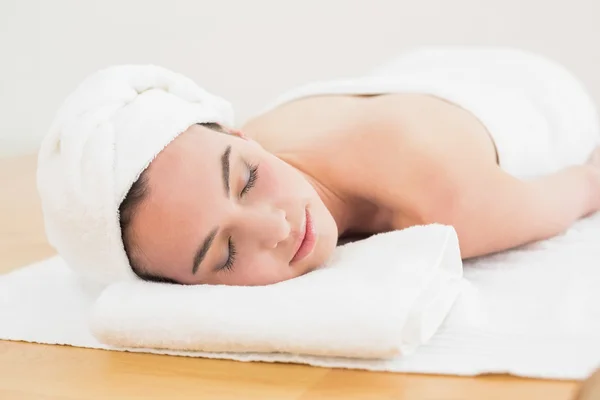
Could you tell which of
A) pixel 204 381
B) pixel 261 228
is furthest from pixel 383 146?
pixel 204 381

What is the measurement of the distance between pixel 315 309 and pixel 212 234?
0.66 feet

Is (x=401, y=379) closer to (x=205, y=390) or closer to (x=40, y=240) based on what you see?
(x=205, y=390)

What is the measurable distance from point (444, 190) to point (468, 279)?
15 cm

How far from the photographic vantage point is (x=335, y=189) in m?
1.34

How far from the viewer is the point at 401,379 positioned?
33.3 inches

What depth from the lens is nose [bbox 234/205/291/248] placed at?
1.04 m

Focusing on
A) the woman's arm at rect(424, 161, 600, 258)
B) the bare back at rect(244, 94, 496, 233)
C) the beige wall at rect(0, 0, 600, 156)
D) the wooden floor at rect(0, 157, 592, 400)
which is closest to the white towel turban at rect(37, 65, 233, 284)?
the wooden floor at rect(0, 157, 592, 400)

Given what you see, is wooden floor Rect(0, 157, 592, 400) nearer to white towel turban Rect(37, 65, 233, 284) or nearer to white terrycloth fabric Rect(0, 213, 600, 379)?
white terrycloth fabric Rect(0, 213, 600, 379)

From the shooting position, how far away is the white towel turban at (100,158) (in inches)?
40.9

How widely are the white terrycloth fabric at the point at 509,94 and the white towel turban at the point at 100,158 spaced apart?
18.1 inches

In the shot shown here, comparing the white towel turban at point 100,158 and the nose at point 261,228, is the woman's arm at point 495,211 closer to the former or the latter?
the nose at point 261,228

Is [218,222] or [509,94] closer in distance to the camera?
[218,222]

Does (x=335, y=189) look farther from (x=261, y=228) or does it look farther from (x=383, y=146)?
(x=261, y=228)

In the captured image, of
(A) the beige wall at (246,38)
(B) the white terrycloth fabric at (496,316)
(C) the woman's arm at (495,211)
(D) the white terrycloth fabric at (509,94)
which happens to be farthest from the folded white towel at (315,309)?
(A) the beige wall at (246,38)
